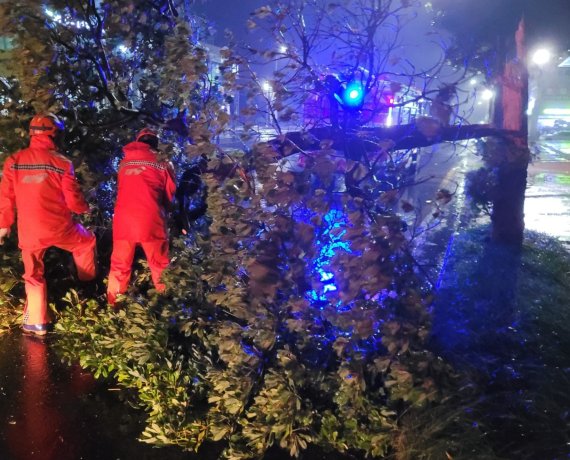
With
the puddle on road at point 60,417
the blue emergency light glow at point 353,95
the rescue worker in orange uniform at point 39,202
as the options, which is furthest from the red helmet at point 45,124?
the blue emergency light glow at point 353,95

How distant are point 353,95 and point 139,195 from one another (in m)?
2.04

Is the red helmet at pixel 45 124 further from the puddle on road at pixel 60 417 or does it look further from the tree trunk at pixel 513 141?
the tree trunk at pixel 513 141

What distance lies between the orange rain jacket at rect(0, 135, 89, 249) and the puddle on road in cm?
106

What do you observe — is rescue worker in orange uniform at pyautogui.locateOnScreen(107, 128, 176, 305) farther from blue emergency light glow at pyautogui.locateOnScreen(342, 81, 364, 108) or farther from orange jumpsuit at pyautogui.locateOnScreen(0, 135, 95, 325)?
blue emergency light glow at pyautogui.locateOnScreen(342, 81, 364, 108)

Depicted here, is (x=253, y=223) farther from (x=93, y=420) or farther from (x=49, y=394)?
(x=49, y=394)

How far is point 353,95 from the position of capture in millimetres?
3113

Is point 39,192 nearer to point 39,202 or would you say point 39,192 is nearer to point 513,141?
point 39,202

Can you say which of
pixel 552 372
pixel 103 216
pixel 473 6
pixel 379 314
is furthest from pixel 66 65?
pixel 473 6

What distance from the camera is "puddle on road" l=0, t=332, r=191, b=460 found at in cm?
268

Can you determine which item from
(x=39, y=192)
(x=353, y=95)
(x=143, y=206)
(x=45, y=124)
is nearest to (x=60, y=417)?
(x=143, y=206)

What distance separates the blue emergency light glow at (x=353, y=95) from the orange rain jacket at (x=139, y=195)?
1739 millimetres

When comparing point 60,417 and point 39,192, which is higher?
point 39,192

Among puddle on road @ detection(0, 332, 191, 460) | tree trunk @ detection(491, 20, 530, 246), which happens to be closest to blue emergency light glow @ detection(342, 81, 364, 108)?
puddle on road @ detection(0, 332, 191, 460)

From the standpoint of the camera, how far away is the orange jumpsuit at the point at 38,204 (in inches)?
152
